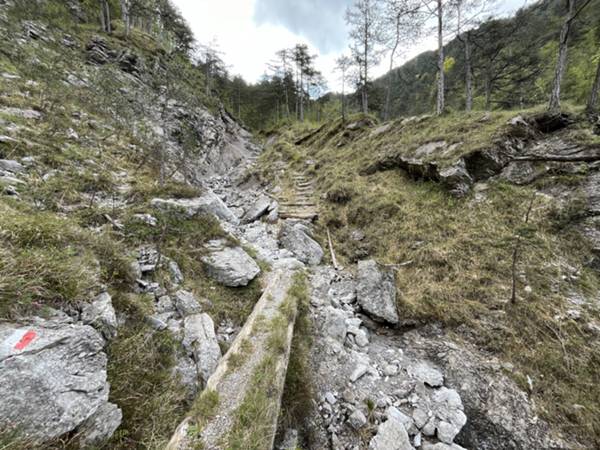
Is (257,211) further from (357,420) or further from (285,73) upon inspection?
(285,73)

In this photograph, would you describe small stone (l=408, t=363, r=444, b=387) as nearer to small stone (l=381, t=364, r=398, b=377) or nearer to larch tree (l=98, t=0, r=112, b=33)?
small stone (l=381, t=364, r=398, b=377)

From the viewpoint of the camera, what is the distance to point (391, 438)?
232 centimetres

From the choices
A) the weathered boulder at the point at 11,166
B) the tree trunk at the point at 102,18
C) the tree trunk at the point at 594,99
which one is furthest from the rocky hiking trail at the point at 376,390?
the tree trunk at the point at 102,18

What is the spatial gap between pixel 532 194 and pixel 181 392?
786cm

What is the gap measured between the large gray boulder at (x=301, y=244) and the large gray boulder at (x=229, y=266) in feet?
5.77

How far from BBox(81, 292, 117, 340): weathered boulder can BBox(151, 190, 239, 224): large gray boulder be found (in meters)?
3.45

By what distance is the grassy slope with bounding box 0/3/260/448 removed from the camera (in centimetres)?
205

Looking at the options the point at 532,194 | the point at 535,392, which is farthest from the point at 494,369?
the point at 532,194

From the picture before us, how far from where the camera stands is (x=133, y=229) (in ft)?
14.2

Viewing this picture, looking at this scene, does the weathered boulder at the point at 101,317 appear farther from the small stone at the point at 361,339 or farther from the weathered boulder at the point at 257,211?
the weathered boulder at the point at 257,211

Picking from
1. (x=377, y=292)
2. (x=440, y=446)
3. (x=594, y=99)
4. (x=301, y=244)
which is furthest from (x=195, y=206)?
(x=594, y=99)

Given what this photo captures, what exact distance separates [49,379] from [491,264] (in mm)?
6376

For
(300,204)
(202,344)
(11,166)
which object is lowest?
(202,344)

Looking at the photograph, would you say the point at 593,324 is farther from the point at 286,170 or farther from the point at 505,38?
the point at 505,38
